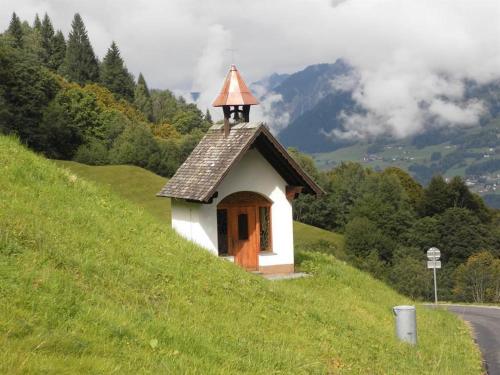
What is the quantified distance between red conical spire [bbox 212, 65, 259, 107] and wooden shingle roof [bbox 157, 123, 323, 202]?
93cm

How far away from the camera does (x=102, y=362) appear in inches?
291

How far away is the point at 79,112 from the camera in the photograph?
337ft

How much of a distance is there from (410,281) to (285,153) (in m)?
56.9

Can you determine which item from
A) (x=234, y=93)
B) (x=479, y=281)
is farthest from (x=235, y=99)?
(x=479, y=281)

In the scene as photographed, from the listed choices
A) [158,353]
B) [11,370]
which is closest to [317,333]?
[158,353]

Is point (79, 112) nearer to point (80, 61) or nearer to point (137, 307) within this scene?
point (80, 61)

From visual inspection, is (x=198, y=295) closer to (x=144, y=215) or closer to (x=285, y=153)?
(x=144, y=215)

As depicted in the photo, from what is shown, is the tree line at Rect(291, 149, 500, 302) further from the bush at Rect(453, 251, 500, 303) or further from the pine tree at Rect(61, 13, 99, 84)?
the pine tree at Rect(61, 13, 99, 84)

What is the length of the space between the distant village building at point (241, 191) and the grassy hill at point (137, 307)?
16.3 ft

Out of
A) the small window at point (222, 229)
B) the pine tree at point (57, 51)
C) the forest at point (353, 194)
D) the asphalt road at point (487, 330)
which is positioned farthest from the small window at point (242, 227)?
the pine tree at point (57, 51)

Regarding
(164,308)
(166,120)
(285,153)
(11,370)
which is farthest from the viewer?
(166,120)

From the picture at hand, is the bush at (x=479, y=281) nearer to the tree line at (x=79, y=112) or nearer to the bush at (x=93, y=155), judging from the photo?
the tree line at (x=79, y=112)

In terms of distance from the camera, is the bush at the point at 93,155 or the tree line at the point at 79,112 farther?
the bush at the point at 93,155

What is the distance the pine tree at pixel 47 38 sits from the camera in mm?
149750
